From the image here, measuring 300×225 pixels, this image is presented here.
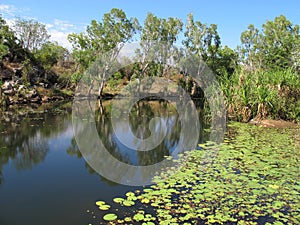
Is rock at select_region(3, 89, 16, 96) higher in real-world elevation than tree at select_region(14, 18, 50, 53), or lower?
lower

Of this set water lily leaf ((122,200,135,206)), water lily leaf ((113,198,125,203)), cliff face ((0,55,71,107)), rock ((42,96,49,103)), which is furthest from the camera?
rock ((42,96,49,103))

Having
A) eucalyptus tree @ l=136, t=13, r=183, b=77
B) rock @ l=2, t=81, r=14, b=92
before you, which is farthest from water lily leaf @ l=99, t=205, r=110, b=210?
eucalyptus tree @ l=136, t=13, r=183, b=77

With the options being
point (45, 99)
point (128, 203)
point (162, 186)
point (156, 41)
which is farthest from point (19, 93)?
point (128, 203)

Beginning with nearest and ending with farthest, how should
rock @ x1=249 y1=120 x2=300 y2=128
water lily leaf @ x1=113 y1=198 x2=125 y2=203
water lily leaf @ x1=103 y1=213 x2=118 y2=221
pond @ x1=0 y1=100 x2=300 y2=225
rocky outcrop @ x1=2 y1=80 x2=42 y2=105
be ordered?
water lily leaf @ x1=103 y1=213 x2=118 y2=221, pond @ x1=0 y1=100 x2=300 y2=225, water lily leaf @ x1=113 y1=198 x2=125 y2=203, rock @ x1=249 y1=120 x2=300 y2=128, rocky outcrop @ x1=2 y1=80 x2=42 y2=105

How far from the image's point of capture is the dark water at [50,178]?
4133 mm

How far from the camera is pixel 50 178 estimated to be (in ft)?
18.6

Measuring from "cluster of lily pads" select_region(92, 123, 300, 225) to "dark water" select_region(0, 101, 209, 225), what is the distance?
46 centimetres

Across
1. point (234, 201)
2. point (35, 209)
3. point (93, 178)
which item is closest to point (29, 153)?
point (93, 178)

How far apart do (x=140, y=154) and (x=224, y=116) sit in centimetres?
595

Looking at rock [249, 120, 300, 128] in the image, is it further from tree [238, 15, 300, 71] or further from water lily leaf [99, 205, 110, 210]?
tree [238, 15, 300, 71]

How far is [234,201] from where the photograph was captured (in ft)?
14.4

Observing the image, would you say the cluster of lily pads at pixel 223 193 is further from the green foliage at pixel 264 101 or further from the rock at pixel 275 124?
the green foliage at pixel 264 101

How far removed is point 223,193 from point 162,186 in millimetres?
1053

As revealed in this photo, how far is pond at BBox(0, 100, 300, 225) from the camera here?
3.97 m
